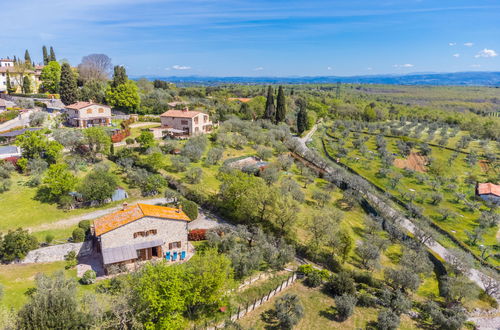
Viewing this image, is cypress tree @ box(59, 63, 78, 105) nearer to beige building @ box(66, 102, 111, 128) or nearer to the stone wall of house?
beige building @ box(66, 102, 111, 128)

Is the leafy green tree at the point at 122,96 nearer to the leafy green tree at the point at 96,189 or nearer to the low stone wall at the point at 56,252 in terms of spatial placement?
the leafy green tree at the point at 96,189

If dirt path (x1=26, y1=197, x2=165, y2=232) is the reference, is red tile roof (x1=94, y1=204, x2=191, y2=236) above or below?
above

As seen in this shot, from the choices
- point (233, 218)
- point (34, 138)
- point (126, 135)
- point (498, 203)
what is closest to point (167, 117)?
point (126, 135)

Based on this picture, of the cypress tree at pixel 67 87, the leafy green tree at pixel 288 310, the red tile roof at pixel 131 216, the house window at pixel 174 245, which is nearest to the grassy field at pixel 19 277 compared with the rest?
the red tile roof at pixel 131 216

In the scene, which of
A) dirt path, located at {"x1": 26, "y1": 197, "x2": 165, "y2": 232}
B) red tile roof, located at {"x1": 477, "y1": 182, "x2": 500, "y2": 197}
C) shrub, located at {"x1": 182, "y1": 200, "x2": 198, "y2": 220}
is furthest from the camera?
red tile roof, located at {"x1": 477, "y1": 182, "x2": 500, "y2": 197}

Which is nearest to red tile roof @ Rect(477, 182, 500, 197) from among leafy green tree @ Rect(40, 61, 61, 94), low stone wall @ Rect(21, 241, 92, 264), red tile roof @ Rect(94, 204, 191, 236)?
red tile roof @ Rect(94, 204, 191, 236)

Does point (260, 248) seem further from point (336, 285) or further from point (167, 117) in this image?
point (167, 117)
